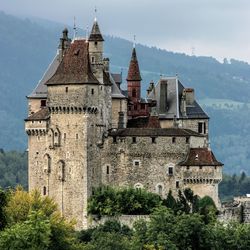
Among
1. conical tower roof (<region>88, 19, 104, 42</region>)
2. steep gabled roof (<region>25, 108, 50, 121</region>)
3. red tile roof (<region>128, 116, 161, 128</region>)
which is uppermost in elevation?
conical tower roof (<region>88, 19, 104, 42</region>)

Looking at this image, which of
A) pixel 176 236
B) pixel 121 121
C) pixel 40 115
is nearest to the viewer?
pixel 176 236

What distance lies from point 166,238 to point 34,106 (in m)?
21.7

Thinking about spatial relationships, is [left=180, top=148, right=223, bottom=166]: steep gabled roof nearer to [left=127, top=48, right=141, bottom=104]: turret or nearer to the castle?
the castle

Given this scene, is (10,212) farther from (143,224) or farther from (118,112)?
(118,112)

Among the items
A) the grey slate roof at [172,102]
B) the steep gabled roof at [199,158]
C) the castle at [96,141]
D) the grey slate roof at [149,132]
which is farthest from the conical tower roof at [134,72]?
the steep gabled roof at [199,158]

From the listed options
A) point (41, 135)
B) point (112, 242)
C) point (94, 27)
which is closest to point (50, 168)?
point (41, 135)

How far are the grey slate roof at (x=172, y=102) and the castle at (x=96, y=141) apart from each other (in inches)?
4.8

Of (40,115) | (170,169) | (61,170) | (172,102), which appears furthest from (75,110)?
(172,102)

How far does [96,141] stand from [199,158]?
7.41 m

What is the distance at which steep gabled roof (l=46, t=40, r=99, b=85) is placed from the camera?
11369 centimetres

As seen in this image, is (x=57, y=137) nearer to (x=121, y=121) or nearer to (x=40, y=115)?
(x=40, y=115)

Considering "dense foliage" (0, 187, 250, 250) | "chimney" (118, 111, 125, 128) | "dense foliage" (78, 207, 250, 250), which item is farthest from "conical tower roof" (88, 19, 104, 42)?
"dense foliage" (78, 207, 250, 250)

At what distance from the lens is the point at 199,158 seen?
380 ft

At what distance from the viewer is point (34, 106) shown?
119562 mm
